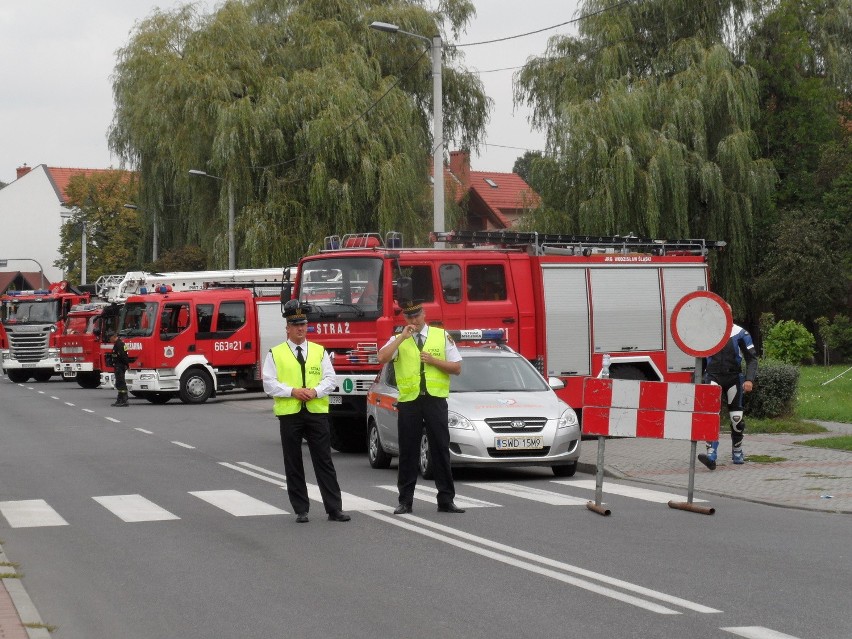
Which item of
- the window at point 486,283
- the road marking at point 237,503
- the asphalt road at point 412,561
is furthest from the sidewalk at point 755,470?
the road marking at point 237,503

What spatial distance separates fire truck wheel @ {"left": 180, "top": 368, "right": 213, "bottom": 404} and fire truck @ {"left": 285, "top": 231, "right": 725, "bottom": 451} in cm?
1222

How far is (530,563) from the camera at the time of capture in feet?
29.7

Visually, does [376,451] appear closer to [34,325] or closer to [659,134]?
[659,134]

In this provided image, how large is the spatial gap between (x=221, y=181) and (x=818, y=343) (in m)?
20.3

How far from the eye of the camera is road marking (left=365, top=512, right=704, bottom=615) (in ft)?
25.0

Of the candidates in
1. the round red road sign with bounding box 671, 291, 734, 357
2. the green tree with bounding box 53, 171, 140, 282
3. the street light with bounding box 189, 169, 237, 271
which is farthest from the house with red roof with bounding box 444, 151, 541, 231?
the round red road sign with bounding box 671, 291, 734, 357

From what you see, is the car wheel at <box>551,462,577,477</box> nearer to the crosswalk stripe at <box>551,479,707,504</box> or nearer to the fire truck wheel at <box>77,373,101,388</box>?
the crosswalk stripe at <box>551,479,707,504</box>

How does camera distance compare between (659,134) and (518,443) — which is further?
(659,134)

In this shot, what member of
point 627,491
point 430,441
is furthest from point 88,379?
point 430,441

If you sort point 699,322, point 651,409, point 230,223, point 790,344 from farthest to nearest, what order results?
point 230,223, point 790,344, point 699,322, point 651,409

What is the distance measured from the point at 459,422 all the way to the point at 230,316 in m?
19.3

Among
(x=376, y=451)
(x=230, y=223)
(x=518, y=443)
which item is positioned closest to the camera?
(x=518, y=443)

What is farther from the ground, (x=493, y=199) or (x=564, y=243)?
(x=493, y=199)

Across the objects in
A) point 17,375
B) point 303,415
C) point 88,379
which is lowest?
point 17,375
